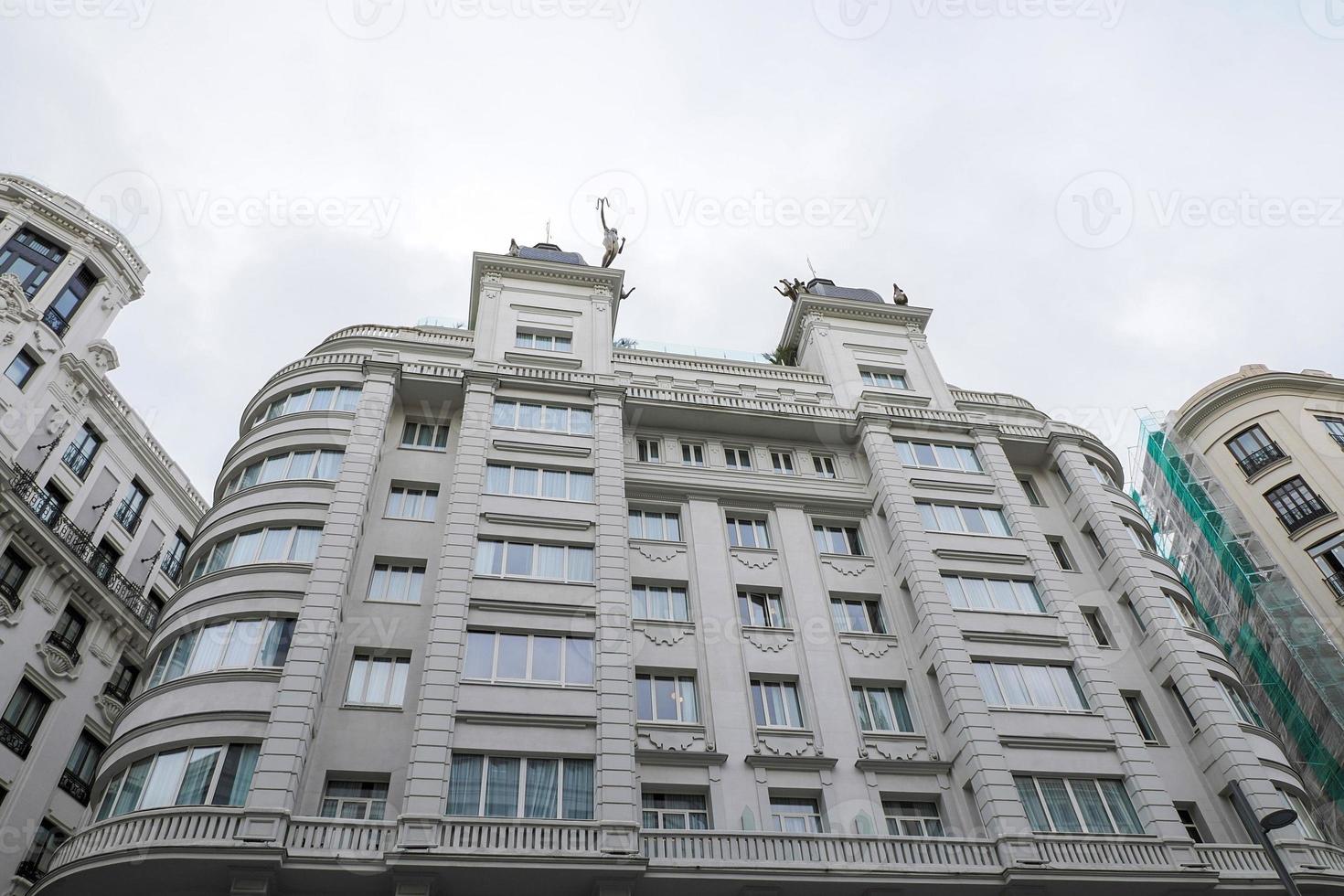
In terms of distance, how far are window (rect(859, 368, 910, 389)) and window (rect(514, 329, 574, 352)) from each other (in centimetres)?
1347

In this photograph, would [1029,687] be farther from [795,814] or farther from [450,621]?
[450,621]

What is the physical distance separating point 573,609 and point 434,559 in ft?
16.7

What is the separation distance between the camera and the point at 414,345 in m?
37.4

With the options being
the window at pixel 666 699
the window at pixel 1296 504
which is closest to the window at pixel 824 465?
the window at pixel 666 699

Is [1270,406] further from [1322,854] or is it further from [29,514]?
[29,514]

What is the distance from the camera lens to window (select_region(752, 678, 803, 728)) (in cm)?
2803

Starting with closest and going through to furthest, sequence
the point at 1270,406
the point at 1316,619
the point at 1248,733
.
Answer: the point at 1248,733 → the point at 1316,619 → the point at 1270,406

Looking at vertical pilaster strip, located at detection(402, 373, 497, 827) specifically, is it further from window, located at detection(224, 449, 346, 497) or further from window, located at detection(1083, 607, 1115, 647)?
window, located at detection(1083, 607, 1115, 647)

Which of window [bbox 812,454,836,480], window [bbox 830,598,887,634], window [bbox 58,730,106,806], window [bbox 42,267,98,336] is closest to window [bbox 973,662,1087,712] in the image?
window [bbox 830,598,887,634]

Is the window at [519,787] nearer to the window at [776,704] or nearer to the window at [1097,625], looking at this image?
the window at [776,704]

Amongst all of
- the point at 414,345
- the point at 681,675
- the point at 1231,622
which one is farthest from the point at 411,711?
the point at 1231,622

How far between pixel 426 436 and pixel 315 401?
4.13 metres

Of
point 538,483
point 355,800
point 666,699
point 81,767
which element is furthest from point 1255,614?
point 81,767

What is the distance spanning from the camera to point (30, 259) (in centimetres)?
3994
